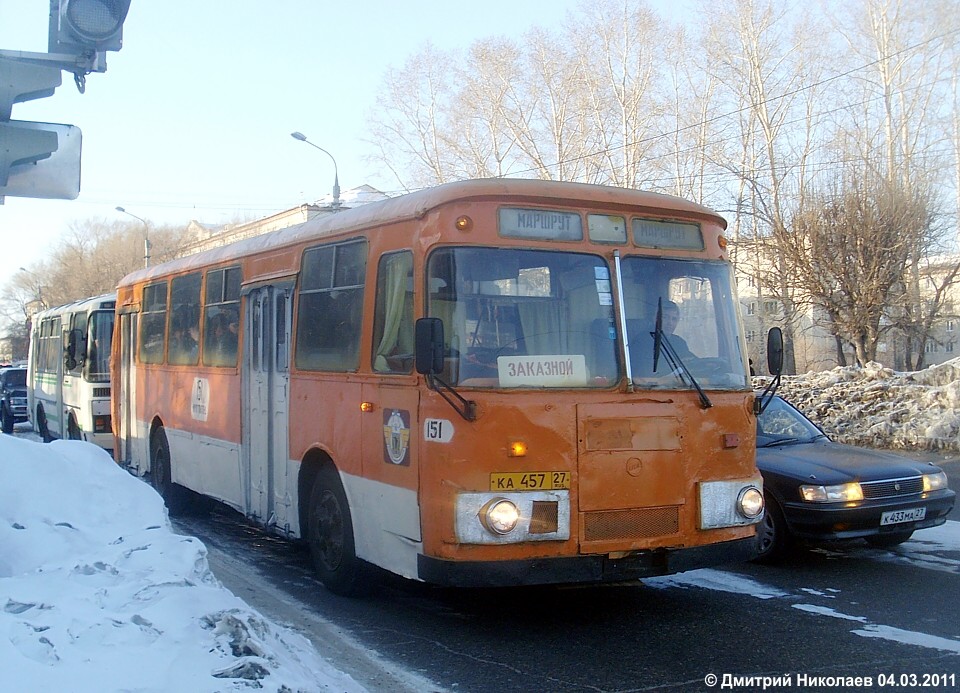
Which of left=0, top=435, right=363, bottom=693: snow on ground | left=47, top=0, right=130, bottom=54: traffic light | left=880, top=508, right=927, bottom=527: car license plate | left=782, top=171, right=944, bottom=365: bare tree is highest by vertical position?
left=782, top=171, right=944, bottom=365: bare tree

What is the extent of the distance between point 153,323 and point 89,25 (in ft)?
30.1

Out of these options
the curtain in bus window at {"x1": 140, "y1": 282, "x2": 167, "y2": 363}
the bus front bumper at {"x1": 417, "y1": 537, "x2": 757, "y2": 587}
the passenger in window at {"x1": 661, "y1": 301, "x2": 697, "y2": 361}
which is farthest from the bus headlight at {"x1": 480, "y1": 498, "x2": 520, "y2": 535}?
the curtain in bus window at {"x1": 140, "y1": 282, "x2": 167, "y2": 363}

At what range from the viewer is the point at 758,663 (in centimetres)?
579

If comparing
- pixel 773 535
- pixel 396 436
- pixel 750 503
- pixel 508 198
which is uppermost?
pixel 508 198

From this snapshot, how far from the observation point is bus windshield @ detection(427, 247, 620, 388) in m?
6.26

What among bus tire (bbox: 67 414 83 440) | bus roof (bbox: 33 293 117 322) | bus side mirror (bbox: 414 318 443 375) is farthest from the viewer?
bus tire (bbox: 67 414 83 440)

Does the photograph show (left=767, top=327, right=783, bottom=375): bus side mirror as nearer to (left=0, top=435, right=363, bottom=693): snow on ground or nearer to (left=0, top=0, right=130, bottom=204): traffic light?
(left=0, top=435, right=363, bottom=693): snow on ground

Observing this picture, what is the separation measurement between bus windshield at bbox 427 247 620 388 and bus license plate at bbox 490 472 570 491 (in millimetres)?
570

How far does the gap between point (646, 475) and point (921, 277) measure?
2496cm

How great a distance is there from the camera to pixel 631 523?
631 cm

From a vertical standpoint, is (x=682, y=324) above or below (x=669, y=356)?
above

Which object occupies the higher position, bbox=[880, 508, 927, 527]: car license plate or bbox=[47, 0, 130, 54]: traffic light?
bbox=[47, 0, 130, 54]: traffic light

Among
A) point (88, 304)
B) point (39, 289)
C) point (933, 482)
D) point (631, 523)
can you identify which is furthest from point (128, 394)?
point (39, 289)

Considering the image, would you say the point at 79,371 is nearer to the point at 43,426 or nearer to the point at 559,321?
the point at 43,426
